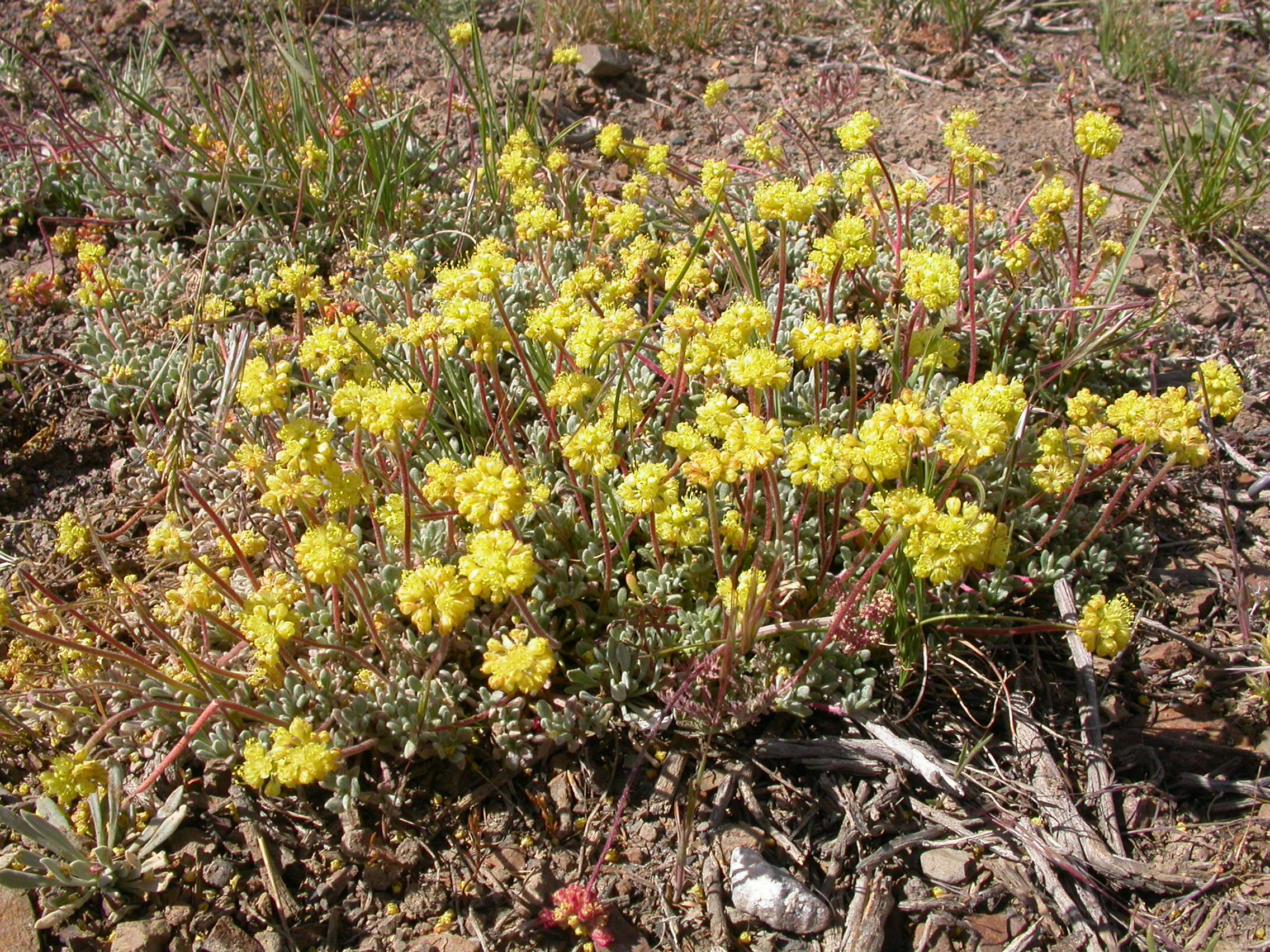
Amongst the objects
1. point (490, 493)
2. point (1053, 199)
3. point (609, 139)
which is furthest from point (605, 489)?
point (1053, 199)

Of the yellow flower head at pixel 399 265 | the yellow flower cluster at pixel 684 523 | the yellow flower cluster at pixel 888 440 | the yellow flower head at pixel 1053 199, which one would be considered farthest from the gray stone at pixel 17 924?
the yellow flower head at pixel 1053 199

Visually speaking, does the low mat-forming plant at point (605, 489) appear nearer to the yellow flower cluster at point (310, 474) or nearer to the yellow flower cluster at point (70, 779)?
the yellow flower cluster at point (310, 474)

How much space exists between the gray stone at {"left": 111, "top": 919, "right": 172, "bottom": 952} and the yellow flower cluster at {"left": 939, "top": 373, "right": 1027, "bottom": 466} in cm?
251

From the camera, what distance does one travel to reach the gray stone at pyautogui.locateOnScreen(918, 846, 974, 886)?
256 cm

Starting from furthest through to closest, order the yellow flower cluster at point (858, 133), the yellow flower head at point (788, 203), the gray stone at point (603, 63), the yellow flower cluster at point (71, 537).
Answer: the gray stone at point (603, 63) < the yellow flower cluster at point (858, 133) < the yellow flower cluster at point (71, 537) < the yellow flower head at point (788, 203)

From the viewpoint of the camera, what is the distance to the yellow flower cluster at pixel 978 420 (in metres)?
2.36

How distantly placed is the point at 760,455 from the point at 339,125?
3655mm

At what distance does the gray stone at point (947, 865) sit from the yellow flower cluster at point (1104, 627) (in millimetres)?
695

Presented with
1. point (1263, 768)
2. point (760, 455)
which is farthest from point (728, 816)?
point (1263, 768)

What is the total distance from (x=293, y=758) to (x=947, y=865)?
1.80 meters

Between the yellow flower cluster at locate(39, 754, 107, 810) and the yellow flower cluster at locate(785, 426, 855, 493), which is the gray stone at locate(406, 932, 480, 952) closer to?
the yellow flower cluster at locate(39, 754, 107, 810)

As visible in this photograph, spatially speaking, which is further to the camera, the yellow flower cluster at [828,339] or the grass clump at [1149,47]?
the grass clump at [1149,47]

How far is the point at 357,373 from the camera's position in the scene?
280 cm

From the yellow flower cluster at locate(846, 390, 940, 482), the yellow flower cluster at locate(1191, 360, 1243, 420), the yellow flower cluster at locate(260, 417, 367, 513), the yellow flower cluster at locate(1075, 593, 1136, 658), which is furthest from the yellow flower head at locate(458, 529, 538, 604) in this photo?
the yellow flower cluster at locate(1191, 360, 1243, 420)
